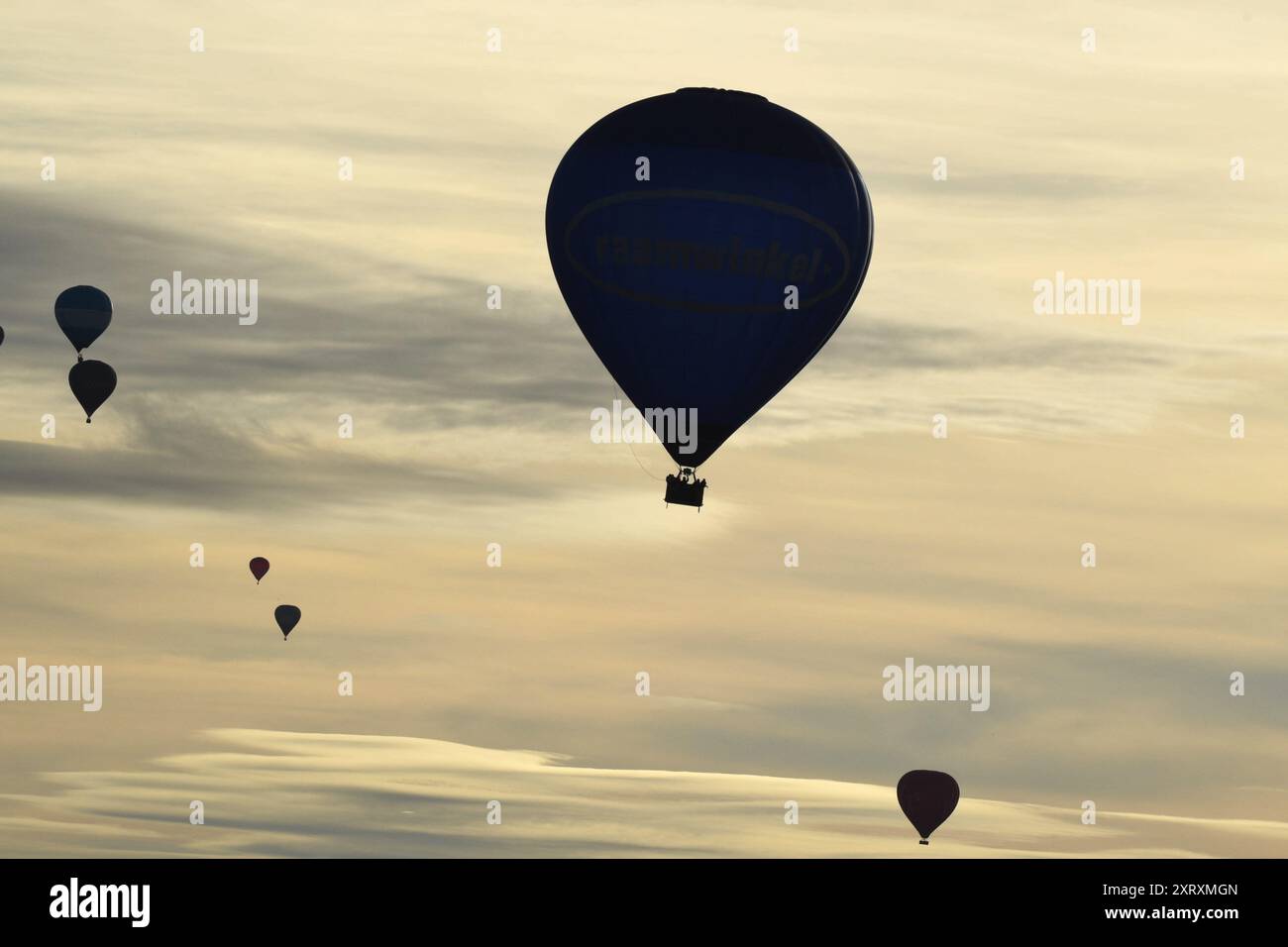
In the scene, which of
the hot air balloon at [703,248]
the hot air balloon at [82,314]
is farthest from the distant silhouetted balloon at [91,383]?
the hot air balloon at [703,248]

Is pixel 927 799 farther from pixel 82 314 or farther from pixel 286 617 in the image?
pixel 82 314

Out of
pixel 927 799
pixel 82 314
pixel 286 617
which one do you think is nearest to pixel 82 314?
pixel 82 314

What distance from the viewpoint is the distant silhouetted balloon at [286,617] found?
91375 millimetres

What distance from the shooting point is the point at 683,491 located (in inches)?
2319

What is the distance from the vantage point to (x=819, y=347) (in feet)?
205

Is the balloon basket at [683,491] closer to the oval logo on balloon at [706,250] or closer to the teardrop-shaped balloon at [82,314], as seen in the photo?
the oval logo on balloon at [706,250]

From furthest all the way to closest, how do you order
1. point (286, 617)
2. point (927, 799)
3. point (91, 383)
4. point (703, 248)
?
1. point (286, 617)
2. point (91, 383)
3. point (927, 799)
4. point (703, 248)

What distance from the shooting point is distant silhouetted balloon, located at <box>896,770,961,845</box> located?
250 ft

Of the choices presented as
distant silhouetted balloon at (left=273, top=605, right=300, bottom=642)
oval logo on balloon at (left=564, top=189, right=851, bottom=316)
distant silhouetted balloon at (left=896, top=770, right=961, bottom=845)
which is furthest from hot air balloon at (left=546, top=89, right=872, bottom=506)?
distant silhouetted balloon at (left=273, top=605, right=300, bottom=642)

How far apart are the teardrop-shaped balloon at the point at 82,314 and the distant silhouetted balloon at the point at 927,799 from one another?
3004 cm

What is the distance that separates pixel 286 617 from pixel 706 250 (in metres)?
37.2

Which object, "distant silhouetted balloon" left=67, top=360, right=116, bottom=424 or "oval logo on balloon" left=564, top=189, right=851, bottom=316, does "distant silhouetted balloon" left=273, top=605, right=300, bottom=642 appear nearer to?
"distant silhouetted balloon" left=67, top=360, right=116, bottom=424

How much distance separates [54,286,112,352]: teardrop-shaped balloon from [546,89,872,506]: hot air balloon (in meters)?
27.9
